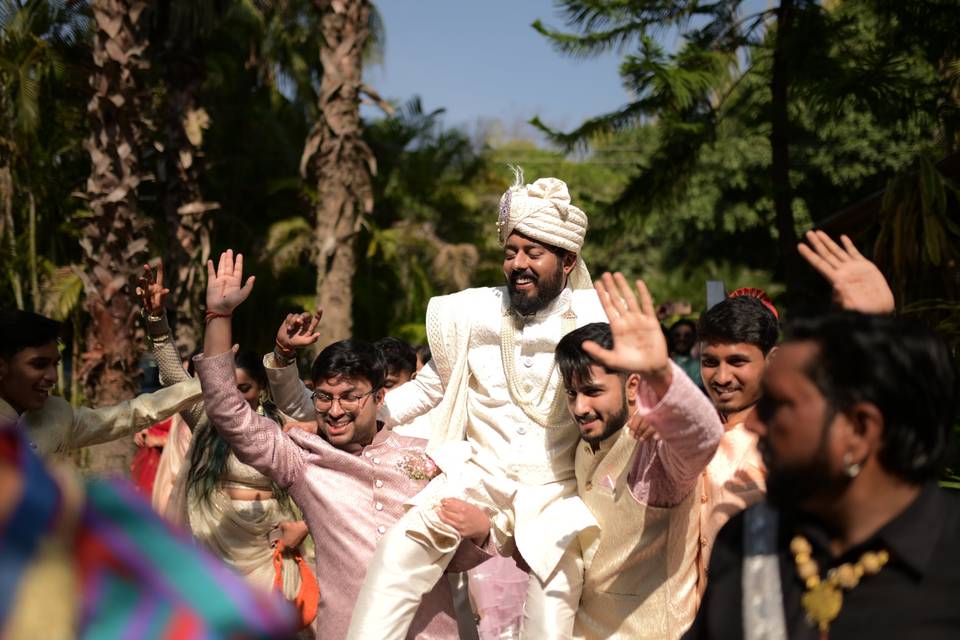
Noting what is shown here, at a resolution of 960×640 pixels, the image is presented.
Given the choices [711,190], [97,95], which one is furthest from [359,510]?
[711,190]

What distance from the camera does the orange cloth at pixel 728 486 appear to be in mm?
3693

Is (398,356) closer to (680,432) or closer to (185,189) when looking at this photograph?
(680,432)

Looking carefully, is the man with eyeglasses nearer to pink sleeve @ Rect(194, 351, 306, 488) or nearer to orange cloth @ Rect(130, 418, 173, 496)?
pink sleeve @ Rect(194, 351, 306, 488)

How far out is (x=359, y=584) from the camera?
14.3 feet

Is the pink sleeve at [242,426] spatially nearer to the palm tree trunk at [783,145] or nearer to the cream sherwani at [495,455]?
the cream sherwani at [495,455]

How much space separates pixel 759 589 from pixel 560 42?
10877mm

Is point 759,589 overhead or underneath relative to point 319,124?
underneath

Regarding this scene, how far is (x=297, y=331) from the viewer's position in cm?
471

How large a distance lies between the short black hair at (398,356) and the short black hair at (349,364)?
8.41 feet

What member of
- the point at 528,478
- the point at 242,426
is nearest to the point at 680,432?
the point at 528,478

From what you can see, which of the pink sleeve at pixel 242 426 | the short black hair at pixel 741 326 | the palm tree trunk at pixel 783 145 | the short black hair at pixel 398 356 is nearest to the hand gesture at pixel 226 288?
the pink sleeve at pixel 242 426

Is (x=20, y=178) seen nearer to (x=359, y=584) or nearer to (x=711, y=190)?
(x=359, y=584)

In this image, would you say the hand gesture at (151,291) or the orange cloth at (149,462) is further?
the orange cloth at (149,462)

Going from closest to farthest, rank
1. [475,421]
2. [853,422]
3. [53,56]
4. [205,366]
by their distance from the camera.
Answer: [853,422]
[205,366]
[475,421]
[53,56]
